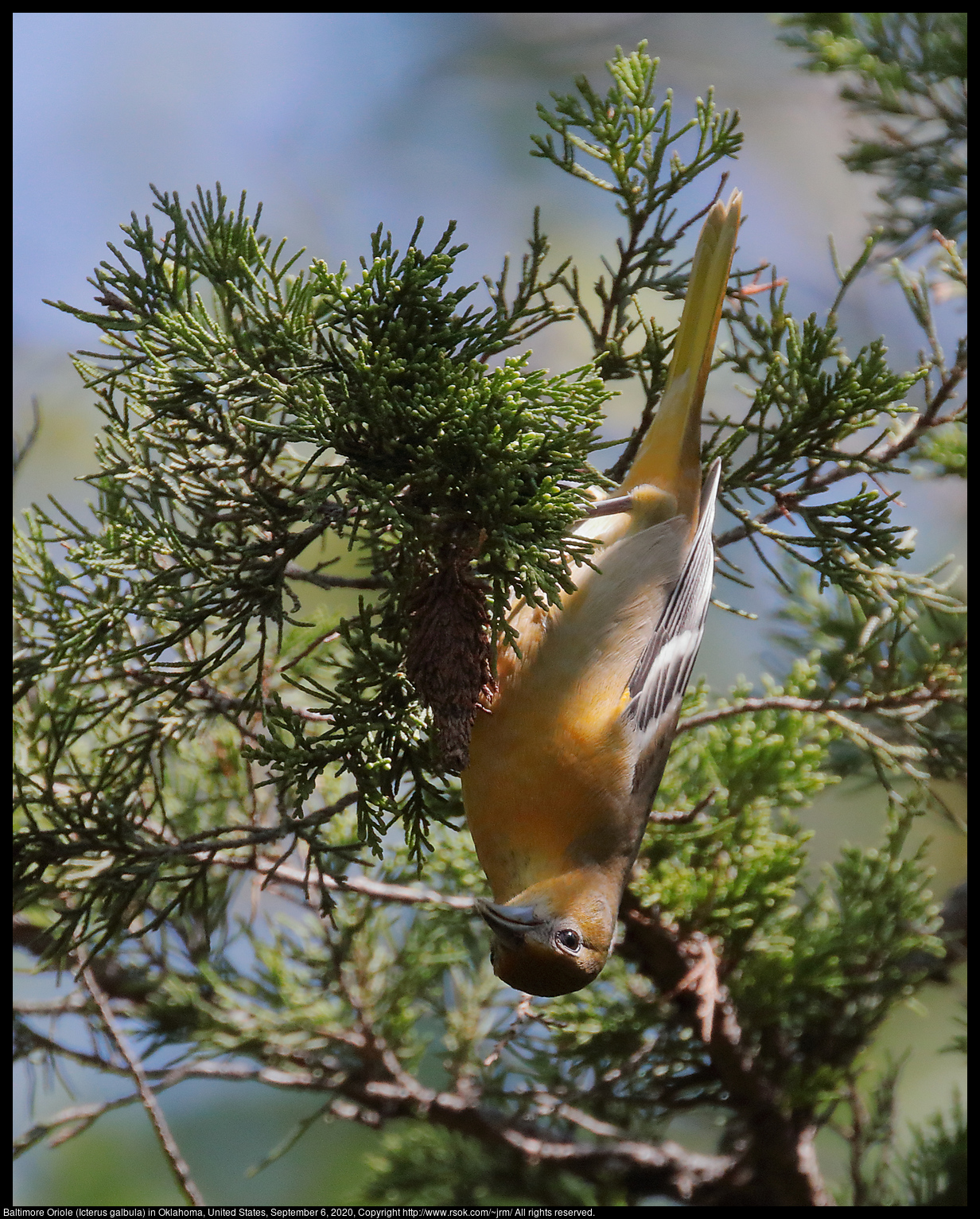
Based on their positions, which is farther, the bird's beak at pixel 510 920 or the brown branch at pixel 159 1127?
the brown branch at pixel 159 1127

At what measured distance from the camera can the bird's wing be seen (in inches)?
94.1

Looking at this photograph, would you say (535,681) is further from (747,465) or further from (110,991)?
(110,991)

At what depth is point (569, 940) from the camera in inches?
85.8

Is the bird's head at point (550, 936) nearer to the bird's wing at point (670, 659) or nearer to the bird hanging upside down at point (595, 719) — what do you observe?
the bird hanging upside down at point (595, 719)

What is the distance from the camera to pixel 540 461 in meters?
1.81

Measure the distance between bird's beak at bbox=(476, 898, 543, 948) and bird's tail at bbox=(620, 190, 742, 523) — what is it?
106 centimetres

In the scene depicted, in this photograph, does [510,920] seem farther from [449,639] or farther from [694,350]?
[694,350]

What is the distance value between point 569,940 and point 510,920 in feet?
0.50

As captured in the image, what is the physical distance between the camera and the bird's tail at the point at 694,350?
7.86ft

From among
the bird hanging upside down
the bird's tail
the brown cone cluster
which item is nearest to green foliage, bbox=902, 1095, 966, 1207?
the bird hanging upside down

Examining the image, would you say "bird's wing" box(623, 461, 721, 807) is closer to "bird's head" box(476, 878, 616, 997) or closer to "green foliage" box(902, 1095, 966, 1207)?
"bird's head" box(476, 878, 616, 997)

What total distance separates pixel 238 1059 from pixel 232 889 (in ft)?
1.70

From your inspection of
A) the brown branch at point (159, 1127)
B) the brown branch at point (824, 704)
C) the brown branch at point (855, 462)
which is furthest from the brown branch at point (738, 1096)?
the brown branch at point (159, 1127)

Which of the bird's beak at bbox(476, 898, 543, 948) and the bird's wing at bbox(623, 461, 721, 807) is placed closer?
the bird's beak at bbox(476, 898, 543, 948)
